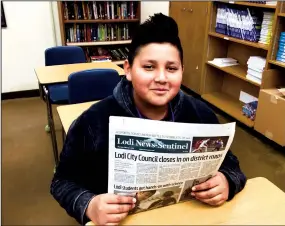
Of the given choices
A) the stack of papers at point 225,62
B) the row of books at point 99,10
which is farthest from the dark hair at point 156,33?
the row of books at point 99,10

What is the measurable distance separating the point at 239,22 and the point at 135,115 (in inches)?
97.5

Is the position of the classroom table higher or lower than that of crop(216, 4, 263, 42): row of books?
lower

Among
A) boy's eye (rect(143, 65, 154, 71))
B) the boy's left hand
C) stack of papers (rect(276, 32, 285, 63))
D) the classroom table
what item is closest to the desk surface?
the classroom table

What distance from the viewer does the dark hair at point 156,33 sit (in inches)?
32.6

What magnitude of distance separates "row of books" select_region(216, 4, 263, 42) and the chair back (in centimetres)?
158

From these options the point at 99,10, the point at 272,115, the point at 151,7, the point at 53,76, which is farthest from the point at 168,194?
the point at 151,7

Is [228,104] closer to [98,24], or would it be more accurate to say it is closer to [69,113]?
[98,24]

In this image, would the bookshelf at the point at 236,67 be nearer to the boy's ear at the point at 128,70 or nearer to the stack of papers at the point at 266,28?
the stack of papers at the point at 266,28

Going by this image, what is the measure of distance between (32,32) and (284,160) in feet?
10.5

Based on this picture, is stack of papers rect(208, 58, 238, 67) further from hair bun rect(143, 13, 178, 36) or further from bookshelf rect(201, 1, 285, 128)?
hair bun rect(143, 13, 178, 36)

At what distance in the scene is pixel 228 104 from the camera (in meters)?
3.36

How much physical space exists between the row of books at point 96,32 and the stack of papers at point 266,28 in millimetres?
1838

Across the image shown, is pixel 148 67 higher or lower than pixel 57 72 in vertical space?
higher

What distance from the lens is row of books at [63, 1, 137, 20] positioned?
3.56 m
